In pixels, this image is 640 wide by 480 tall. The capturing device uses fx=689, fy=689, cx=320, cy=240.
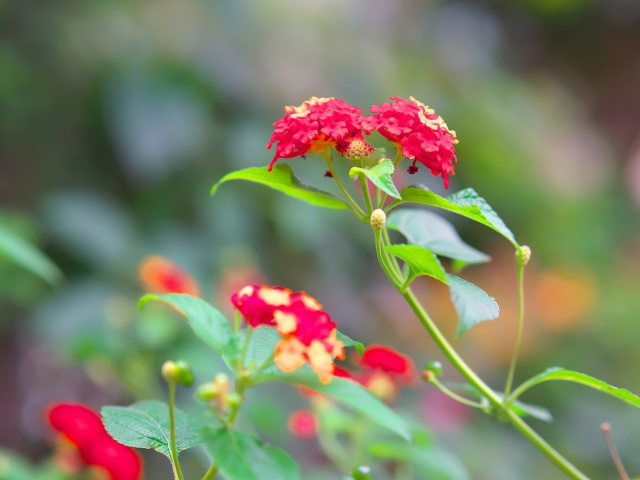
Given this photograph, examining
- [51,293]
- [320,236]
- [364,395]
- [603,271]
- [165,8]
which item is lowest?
[364,395]

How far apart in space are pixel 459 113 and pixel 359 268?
61 centimetres

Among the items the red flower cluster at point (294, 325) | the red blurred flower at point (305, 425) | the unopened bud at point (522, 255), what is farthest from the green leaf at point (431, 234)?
the red blurred flower at point (305, 425)

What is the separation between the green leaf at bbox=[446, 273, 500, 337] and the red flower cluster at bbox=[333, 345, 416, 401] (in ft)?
0.97

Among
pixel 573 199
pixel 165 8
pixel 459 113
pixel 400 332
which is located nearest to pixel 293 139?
pixel 165 8

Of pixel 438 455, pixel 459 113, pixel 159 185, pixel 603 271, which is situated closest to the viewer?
pixel 438 455

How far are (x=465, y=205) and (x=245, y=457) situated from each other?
7.7 inches

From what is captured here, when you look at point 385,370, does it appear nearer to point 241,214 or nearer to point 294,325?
point 294,325

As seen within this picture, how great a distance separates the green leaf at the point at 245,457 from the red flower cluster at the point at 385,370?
349 mm

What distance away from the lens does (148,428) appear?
418mm

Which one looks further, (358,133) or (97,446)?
(97,446)

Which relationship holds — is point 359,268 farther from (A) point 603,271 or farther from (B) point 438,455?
(B) point 438,455

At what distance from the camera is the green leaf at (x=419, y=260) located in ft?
1.24

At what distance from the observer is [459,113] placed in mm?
2084

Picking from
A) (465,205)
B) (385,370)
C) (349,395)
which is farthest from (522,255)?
(385,370)
